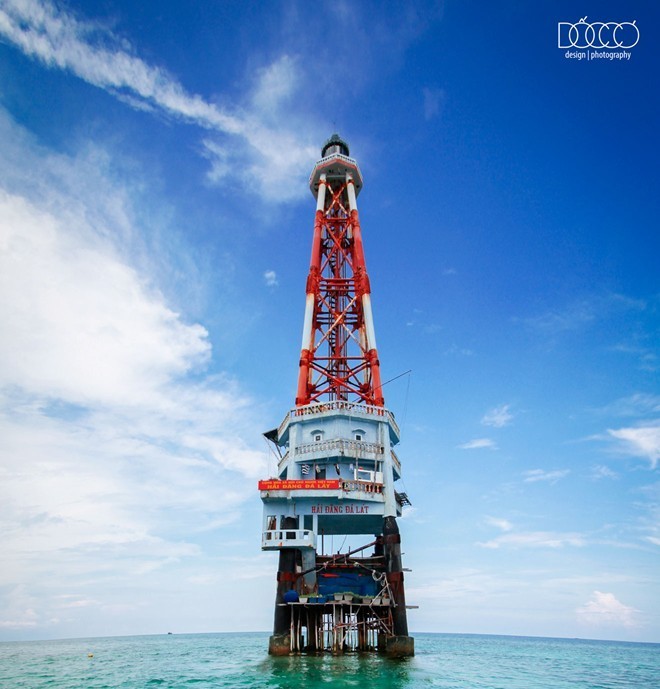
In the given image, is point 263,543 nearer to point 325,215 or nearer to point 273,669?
point 273,669

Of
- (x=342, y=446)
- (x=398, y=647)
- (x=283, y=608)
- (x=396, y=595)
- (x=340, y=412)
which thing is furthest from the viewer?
(x=340, y=412)

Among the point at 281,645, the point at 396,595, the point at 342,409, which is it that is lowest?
the point at 281,645

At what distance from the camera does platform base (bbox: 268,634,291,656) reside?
3900 centimetres

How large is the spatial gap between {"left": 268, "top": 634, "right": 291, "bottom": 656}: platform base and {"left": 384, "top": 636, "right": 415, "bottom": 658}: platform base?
23.6 ft

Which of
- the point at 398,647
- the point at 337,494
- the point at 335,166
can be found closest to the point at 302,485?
the point at 337,494

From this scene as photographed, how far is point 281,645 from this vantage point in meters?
39.1

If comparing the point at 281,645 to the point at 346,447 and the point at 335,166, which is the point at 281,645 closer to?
the point at 346,447

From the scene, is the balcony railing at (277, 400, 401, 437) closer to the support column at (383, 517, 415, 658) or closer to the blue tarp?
the support column at (383, 517, 415, 658)

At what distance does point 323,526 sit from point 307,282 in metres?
26.4

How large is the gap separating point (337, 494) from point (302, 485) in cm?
289

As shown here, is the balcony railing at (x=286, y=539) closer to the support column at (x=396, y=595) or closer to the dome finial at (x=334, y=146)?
the support column at (x=396, y=595)

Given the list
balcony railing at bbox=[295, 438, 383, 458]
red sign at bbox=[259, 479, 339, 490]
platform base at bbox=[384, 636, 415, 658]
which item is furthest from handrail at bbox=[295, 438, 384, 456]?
platform base at bbox=[384, 636, 415, 658]

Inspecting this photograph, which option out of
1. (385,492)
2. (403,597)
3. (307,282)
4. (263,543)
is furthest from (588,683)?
(307,282)

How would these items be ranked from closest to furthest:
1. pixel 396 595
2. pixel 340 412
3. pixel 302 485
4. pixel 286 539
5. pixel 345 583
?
pixel 396 595 → pixel 286 539 → pixel 345 583 → pixel 302 485 → pixel 340 412
